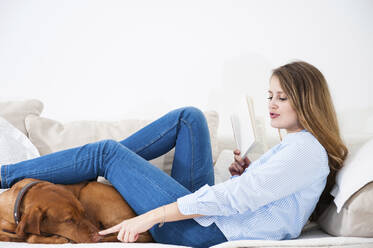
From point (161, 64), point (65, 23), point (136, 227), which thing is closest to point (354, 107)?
point (161, 64)

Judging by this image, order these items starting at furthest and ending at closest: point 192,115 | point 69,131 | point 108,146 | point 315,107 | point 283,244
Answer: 1. point 69,131
2. point 192,115
3. point 108,146
4. point 315,107
5. point 283,244

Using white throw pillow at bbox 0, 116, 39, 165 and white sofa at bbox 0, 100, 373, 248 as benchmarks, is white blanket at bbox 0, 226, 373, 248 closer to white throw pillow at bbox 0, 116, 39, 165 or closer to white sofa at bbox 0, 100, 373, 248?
white throw pillow at bbox 0, 116, 39, 165

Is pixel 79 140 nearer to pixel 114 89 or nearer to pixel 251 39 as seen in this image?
pixel 114 89

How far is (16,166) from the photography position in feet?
3.84

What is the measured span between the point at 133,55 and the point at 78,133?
850 mm

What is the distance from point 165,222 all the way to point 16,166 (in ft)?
1.99

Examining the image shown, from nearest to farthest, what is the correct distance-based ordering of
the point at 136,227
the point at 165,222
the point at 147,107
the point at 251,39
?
the point at 136,227
the point at 165,222
the point at 251,39
the point at 147,107

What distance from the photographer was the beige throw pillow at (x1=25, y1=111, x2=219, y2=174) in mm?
1630

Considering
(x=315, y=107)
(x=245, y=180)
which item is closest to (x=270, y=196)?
(x=245, y=180)

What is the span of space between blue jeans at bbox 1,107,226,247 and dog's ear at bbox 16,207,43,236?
214 millimetres

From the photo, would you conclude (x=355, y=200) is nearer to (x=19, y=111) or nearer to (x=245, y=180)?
(x=245, y=180)

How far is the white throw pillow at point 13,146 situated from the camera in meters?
1.39

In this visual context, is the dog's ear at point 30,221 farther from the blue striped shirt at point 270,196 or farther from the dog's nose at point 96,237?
the blue striped shirt at point 270,196

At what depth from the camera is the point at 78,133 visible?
66.3 inches
